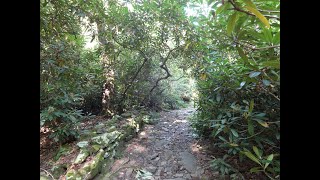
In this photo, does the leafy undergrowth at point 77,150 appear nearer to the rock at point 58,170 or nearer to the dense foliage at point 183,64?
the rock at point 58,170

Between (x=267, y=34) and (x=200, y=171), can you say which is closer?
(x=267, y=34)

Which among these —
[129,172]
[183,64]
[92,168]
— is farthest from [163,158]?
[183,64]

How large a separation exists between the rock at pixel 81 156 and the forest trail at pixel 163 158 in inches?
15.3

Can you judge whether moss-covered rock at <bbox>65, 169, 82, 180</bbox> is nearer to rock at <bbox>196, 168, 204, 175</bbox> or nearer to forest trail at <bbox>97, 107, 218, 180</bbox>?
forest trail at <bbox>97, 107, 218, 180</bbox>

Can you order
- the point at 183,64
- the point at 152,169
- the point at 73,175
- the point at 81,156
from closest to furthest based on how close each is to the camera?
the point at 73,175
the point at 81,156
the point at 152,169
the point at 183,64

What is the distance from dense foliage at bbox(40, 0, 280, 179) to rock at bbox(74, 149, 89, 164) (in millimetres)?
495

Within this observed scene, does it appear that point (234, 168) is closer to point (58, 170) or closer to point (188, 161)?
point (188, 161)

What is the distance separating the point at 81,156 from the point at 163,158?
1.31 metres

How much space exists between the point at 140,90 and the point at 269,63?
17.3ft

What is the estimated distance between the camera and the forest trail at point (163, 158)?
2.67m

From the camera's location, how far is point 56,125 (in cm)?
310

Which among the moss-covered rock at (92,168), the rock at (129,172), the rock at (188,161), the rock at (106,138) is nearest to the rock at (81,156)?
the moss-covered rock at (92,168)

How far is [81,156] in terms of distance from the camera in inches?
104
